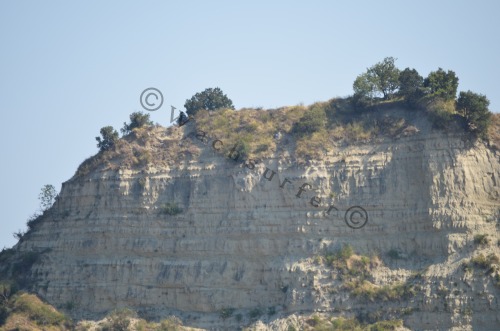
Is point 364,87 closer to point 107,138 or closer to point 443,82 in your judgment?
point 443,82

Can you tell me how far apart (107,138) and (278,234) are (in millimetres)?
15469

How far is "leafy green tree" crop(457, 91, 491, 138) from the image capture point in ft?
184

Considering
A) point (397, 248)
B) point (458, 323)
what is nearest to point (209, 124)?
point (397, 248)

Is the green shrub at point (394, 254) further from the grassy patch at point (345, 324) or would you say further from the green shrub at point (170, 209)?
the green shrub at point (170, 209)

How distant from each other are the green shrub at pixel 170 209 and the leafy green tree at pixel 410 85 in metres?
15.9

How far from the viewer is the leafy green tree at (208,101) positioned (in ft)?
220

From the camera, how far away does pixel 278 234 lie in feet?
184

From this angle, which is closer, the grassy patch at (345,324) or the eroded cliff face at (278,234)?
the grassy patch at (345,324)

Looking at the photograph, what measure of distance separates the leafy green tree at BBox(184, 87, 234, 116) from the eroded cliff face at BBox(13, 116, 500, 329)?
6.33 meters

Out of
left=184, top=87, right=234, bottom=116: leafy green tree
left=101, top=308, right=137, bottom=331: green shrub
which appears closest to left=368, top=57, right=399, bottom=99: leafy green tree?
left=184, top=87, right=234, bottom=116: leafy green tree

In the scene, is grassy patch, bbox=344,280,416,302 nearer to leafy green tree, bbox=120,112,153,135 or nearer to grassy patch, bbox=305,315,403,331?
grassy patch, bbox=305,315,403,331

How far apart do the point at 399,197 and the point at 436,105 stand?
6345mm

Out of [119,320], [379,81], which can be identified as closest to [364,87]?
[379,81]

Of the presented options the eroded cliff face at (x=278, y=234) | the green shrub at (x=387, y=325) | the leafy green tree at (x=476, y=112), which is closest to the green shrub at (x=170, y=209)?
the eroded cliff face at (x=278, y=234)
